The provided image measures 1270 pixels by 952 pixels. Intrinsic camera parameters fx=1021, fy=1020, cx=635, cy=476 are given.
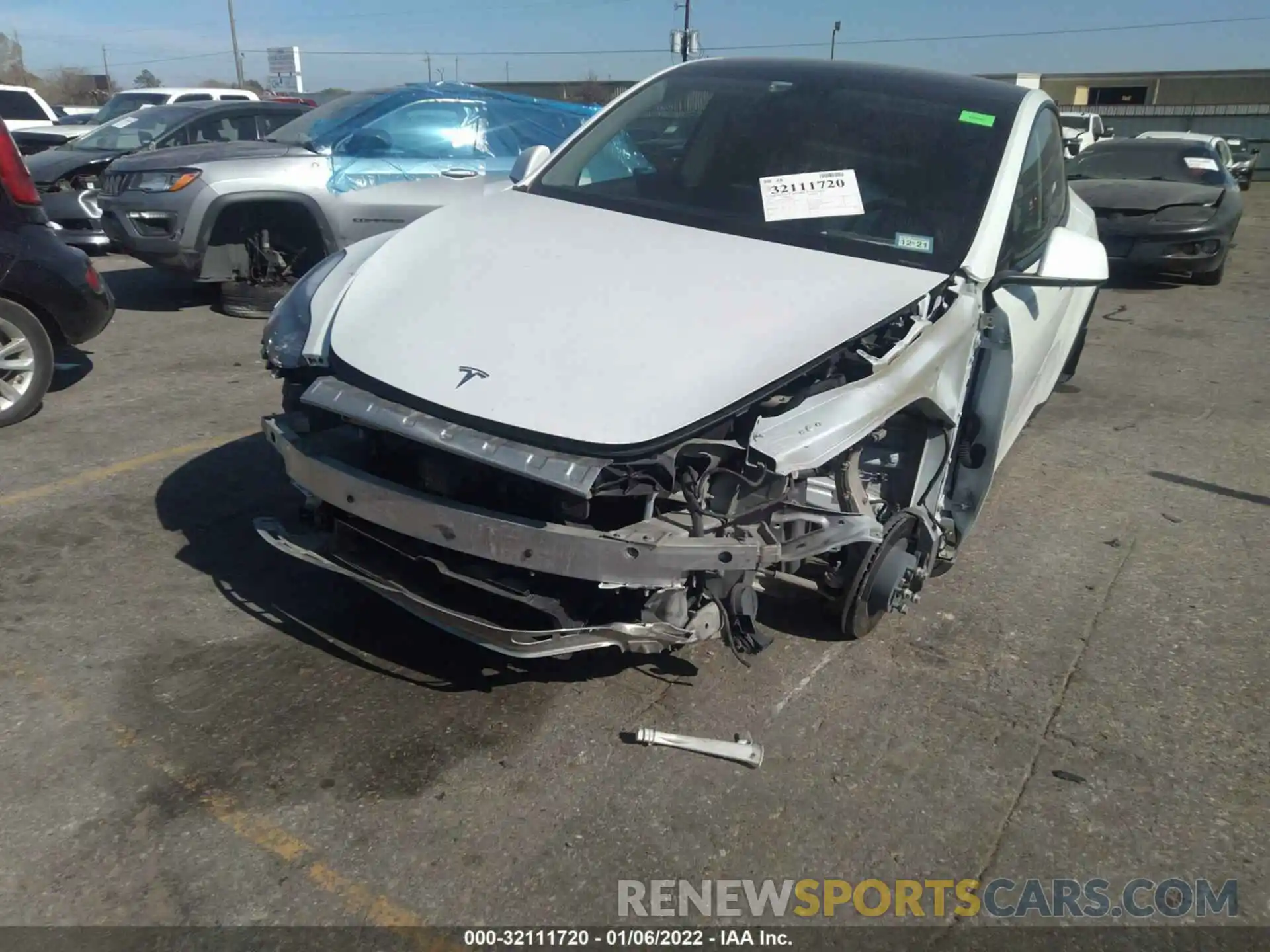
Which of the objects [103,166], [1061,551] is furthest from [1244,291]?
[103,166]

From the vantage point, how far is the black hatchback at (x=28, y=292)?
534 centimetres

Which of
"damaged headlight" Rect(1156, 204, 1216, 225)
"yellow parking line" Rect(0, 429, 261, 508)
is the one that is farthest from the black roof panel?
"damaged headlight" Rect(1156, 204, 1216, 225)

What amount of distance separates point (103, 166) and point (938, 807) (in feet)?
34.5

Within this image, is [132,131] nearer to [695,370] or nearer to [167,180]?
[167,180]

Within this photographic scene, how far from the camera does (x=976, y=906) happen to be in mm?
2535

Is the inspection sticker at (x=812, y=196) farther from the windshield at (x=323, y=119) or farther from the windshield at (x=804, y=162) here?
the windshield at (x=323, y=119)

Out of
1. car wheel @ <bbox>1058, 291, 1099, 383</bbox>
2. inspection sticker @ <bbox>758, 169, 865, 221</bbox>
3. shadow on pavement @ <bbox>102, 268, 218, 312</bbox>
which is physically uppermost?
inspection sticker @ <bbox>758, 169, 865, 221</bbox>

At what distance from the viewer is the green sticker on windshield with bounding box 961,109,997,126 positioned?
396 centimetres

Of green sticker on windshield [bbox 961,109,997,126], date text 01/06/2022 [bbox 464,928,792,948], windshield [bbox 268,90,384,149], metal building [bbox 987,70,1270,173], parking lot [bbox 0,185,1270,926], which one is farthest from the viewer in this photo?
metal building [bbox 987,70,1270,173]

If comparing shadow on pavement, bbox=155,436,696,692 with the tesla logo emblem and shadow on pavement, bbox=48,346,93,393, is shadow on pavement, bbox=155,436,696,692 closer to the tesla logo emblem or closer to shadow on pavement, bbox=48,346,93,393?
the tesla logo emblem

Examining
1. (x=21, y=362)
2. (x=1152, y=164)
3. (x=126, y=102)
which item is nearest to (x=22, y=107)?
(x=126, y=102)

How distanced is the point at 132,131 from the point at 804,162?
30.7 feet

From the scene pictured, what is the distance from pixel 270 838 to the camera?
2629 millimetres

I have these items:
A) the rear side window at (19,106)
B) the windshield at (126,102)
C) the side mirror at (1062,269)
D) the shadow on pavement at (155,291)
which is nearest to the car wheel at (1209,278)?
the side mirror at (1062,269)
